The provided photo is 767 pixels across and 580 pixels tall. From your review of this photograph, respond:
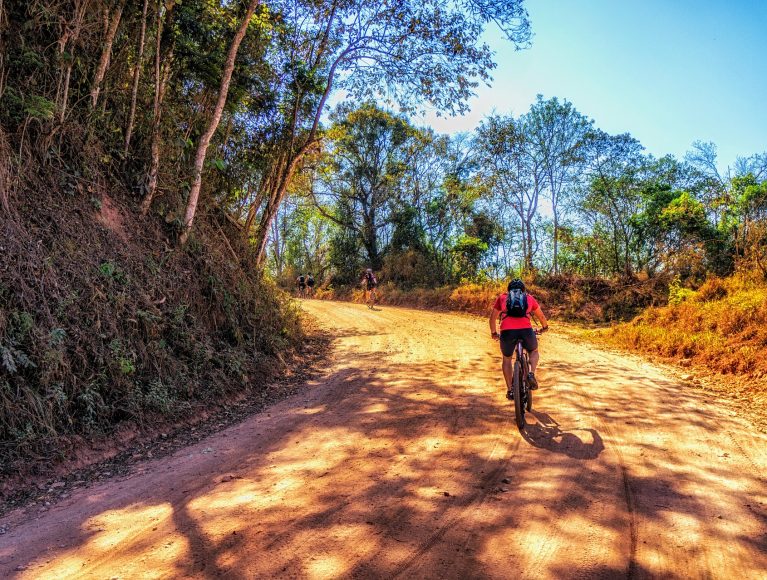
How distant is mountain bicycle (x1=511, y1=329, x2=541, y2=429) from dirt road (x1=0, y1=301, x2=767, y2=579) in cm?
20

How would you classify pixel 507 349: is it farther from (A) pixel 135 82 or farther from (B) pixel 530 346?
(A) pixel 135 82

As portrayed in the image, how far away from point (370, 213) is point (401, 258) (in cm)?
466

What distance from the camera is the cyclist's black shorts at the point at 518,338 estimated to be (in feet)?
19.3

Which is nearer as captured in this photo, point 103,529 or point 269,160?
point 103,529

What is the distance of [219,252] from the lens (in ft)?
30.3

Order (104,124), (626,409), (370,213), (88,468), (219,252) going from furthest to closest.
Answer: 1. (370,213)
2. (219,252)
3. (104,124)
4. (626,409)
5. (88,468)

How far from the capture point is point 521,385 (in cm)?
538

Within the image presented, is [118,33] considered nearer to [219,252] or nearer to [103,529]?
[219,252]

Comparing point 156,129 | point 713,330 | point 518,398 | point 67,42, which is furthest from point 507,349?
point 67,42

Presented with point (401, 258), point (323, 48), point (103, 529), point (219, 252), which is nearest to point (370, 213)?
point (401, 258)

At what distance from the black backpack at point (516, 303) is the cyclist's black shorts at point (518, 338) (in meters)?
0.21

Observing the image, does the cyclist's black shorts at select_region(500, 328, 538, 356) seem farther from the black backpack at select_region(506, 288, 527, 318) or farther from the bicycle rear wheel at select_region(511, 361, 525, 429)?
the bicycle rear wheel at select_region(511, 361, 525, 429)

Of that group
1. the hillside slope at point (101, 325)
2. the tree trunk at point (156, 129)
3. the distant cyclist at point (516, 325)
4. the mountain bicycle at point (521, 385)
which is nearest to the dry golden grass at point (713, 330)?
the distant cyclist at point (516, 325)

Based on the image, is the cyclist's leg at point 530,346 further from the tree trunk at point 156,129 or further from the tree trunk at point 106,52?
the tree trunk at point 106,52
